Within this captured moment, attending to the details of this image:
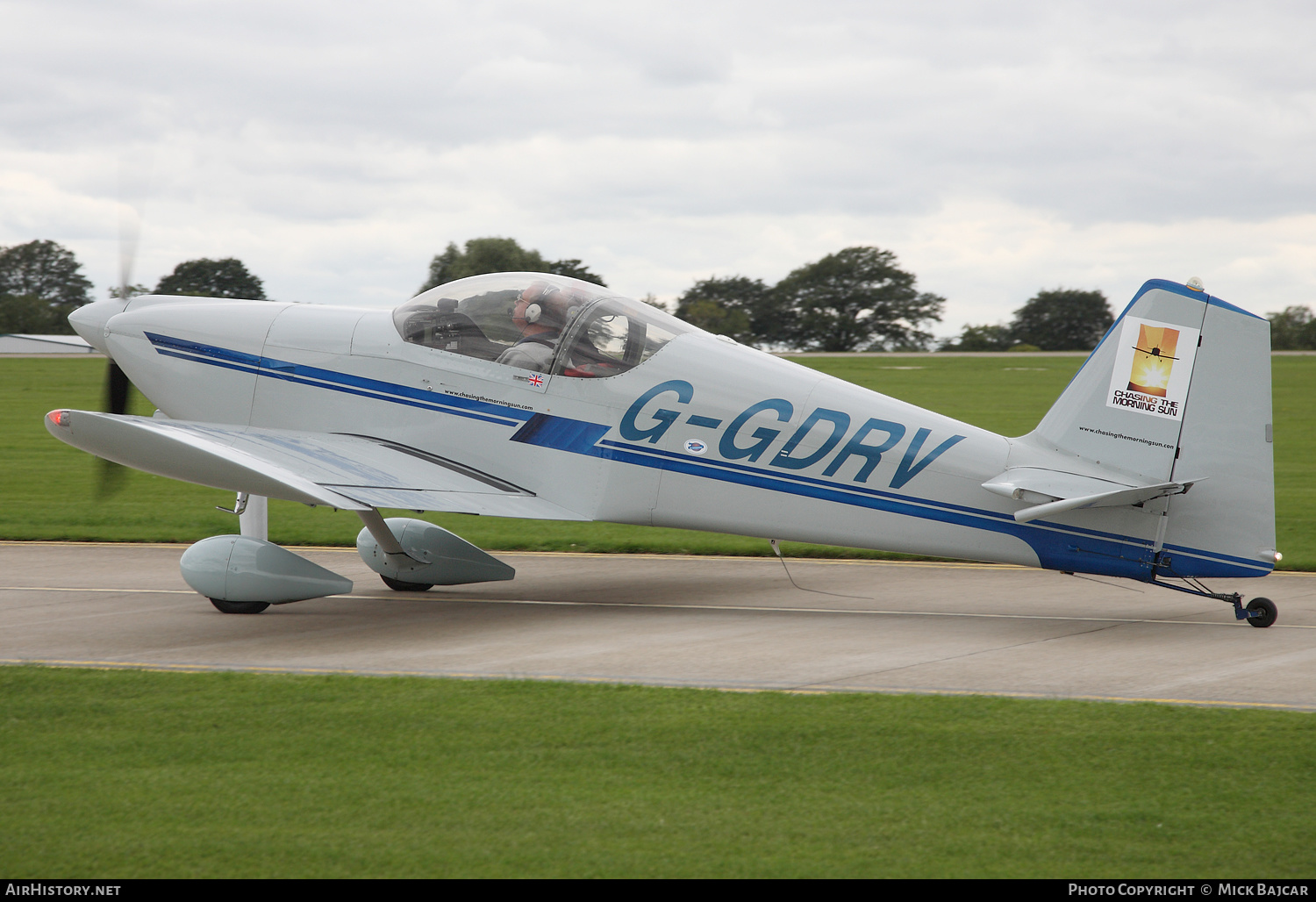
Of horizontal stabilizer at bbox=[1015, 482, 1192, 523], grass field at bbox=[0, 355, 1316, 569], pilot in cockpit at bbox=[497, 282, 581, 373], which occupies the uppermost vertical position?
pilot in cockpit at bbox=[497, 282, 581, 373]

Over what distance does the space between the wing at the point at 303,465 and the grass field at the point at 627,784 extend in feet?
5.33

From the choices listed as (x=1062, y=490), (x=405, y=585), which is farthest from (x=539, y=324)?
(x=1062, y=490)

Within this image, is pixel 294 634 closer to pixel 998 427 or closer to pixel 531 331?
pixel 531 331

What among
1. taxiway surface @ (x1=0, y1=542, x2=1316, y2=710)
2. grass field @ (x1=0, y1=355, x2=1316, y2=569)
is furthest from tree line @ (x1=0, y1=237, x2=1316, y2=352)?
taxiway surface @ (x1=0, y1=542, x2=1316, y2=710)

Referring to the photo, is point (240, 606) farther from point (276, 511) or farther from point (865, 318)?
point (865, 318)

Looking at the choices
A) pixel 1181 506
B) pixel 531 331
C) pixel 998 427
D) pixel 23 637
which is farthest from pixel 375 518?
pixel 998 427

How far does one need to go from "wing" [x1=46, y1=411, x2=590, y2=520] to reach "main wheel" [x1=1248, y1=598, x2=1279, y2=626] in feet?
16.4

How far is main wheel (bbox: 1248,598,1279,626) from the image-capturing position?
8.41m

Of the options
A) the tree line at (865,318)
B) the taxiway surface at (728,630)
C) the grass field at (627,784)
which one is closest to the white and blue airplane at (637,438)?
the taxiway surface at (728,630)

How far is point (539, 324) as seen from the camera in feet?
30.3

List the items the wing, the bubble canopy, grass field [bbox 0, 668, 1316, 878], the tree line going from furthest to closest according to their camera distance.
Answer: the tree line
the bubble canopy
the wing
grass field [bbox 0, 668, 1316, 878]

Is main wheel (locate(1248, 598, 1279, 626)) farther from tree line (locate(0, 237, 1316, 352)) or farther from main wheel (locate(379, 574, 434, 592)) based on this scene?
tree line (locate(0, 237, 1316, 352))

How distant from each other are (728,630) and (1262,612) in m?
3.86
